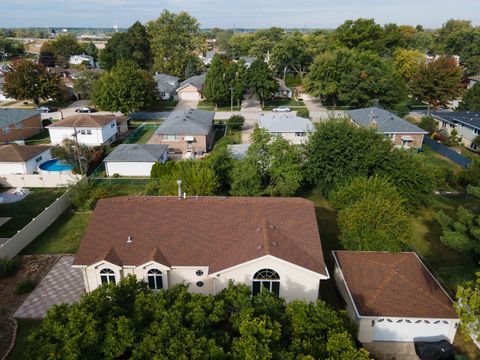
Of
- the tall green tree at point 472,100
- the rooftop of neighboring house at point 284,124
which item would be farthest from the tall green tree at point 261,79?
the tall green tree at point 472,100

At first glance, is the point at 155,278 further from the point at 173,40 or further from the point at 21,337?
the point at 173,40

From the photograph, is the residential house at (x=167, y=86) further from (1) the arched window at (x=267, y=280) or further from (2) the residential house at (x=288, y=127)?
(1) the arched window at (x=267, y=280)

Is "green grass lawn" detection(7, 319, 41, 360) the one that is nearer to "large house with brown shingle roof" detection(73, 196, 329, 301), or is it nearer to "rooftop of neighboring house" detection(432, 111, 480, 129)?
"large house with brown shingle roof" detection(73, 196, 329, 301)

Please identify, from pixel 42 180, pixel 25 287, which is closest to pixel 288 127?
pixel 42 180

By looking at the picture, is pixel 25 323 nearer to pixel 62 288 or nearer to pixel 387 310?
pixel 62 288

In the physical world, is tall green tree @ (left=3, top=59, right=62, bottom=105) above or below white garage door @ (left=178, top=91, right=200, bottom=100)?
above

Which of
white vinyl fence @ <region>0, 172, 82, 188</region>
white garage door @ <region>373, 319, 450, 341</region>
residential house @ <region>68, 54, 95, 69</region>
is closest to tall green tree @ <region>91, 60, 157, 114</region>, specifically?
white vinyl fence @ <region>0, 172, 82, 188</region>

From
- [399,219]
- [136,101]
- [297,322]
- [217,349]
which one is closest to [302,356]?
[297,322]
